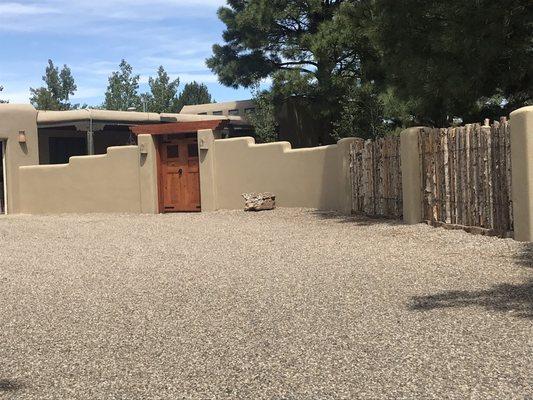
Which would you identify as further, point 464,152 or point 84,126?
point 84,126

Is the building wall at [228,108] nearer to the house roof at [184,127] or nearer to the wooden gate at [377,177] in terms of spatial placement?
the house roof at [184,127]

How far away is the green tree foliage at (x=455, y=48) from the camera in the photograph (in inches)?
571

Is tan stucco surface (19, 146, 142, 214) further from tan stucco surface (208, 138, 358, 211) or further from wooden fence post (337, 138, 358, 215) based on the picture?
wooden fence post (337, 138, 358, 215)

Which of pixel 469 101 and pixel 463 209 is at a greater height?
pixel 469 101

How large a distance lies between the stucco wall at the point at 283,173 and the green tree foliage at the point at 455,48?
8.66 ft

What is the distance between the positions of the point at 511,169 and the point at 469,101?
5860 mm

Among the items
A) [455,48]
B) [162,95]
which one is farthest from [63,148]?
[162,95]

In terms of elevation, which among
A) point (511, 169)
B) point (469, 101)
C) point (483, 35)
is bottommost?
point (511, 169)

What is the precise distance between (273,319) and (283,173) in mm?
13103

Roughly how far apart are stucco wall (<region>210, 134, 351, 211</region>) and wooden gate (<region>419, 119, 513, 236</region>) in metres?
4.03

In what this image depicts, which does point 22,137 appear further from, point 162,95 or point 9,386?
point 162,95

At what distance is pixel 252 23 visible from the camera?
90.5 feet

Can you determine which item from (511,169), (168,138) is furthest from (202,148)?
(511,169)

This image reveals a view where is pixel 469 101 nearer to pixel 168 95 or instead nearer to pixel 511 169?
pixel 511 169
